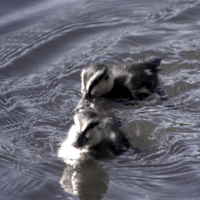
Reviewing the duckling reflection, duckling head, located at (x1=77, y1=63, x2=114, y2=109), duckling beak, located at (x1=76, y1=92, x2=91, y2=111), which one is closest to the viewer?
the duckling reflection

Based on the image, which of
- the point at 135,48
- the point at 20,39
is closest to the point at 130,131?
the point at 135,48

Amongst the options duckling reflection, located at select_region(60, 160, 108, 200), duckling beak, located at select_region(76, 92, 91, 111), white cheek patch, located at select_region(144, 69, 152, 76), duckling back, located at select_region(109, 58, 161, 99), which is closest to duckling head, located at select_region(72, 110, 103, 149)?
duckling reflection, located at select_region(60, 160, 108, 200)

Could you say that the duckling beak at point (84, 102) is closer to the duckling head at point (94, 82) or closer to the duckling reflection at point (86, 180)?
the duckling head at point (94, 82)

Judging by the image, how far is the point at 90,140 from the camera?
12.9 ft

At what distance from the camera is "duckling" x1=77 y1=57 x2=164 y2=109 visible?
16.4 feet

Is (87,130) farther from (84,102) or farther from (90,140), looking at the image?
(84,102)

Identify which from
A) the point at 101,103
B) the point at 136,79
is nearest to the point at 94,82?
the point at 101,103

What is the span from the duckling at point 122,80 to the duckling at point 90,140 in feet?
2.82

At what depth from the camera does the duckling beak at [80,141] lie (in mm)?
3699

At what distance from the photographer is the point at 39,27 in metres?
6.94

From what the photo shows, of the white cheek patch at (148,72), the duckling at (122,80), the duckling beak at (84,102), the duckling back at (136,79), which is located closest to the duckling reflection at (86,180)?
the duckling beak at (84,102)

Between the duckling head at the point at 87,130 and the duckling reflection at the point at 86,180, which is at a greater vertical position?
the duckling head at the point at 87,130

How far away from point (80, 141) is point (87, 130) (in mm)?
139

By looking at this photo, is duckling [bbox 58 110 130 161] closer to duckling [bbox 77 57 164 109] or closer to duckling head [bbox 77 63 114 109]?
duckling head [bbox 77 63 114 109]
